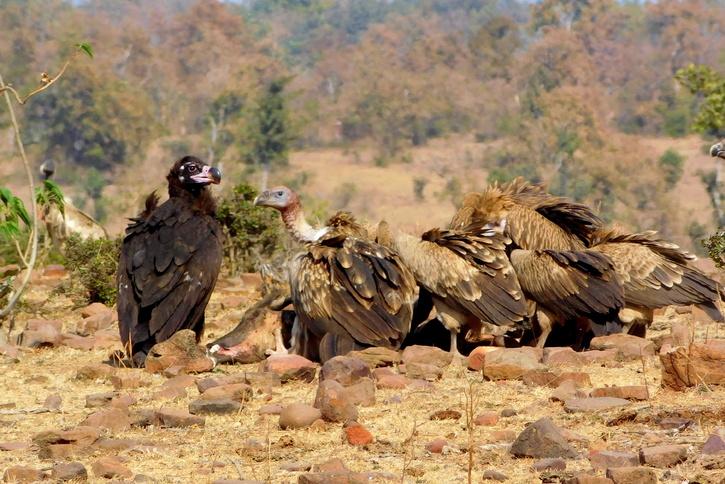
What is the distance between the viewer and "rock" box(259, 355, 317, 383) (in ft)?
23.7

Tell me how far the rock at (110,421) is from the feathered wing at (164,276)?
82.3 inches

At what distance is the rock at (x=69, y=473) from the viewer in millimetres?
5004

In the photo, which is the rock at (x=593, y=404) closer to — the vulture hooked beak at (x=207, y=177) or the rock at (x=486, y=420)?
the rock at (x=486, y=420)

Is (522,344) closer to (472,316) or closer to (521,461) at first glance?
(472,316)

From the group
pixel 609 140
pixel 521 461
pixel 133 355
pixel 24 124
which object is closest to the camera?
pixel 521 461

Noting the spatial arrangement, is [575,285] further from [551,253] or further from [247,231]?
[247,231]

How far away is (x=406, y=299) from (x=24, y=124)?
41697 millimetres

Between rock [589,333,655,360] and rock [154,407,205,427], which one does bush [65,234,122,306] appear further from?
rock [154,407,205,427]

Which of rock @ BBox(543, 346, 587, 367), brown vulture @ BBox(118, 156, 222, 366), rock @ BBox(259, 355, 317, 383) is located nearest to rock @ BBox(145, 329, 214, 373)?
brown vulture @ BBox(118, 156, 222, 366)

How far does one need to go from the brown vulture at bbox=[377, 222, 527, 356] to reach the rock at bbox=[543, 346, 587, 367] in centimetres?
65

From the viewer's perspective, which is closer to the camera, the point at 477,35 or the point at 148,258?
the point at 148,258

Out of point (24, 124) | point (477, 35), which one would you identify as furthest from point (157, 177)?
point (477, 35)

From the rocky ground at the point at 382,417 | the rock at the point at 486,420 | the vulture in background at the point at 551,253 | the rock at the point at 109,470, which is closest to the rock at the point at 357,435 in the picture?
the rocky ground at the point at 382,417

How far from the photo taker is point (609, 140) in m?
44.2
